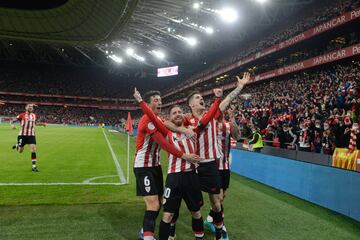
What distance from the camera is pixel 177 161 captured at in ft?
13.9

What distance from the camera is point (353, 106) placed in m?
12.4

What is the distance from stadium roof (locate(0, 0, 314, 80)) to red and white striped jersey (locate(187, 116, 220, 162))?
178 centimetres

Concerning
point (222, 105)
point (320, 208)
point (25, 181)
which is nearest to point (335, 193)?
point (320, 208)

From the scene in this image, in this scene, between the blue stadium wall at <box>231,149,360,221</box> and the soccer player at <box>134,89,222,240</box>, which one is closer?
the soccer player at <box>134,89,222,240</box>

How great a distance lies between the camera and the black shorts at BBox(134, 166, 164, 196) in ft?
14.5

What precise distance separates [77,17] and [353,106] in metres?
12.7

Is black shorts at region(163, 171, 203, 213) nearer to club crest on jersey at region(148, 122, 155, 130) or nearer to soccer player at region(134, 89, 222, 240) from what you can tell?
soccer player at region(134, 89, 222, 240)

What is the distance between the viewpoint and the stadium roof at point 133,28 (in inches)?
82.0

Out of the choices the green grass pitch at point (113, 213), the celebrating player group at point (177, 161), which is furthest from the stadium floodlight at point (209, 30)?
the celebrating player group at point (177, 161)

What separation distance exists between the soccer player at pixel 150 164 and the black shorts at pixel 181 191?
0.29 meters

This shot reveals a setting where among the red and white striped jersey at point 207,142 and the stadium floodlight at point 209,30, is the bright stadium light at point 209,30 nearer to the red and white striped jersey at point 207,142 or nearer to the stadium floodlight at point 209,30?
the stadium floodlight at point 209,30

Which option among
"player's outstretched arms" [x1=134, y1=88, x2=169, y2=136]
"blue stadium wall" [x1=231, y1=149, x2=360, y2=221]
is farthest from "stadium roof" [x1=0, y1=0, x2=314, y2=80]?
"blue stadium wall" [x1=231, y1=149, x2=360, y2=221]

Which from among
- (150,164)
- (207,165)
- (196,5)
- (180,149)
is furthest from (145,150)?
(196,5)

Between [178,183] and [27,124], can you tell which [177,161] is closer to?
[178,183]
